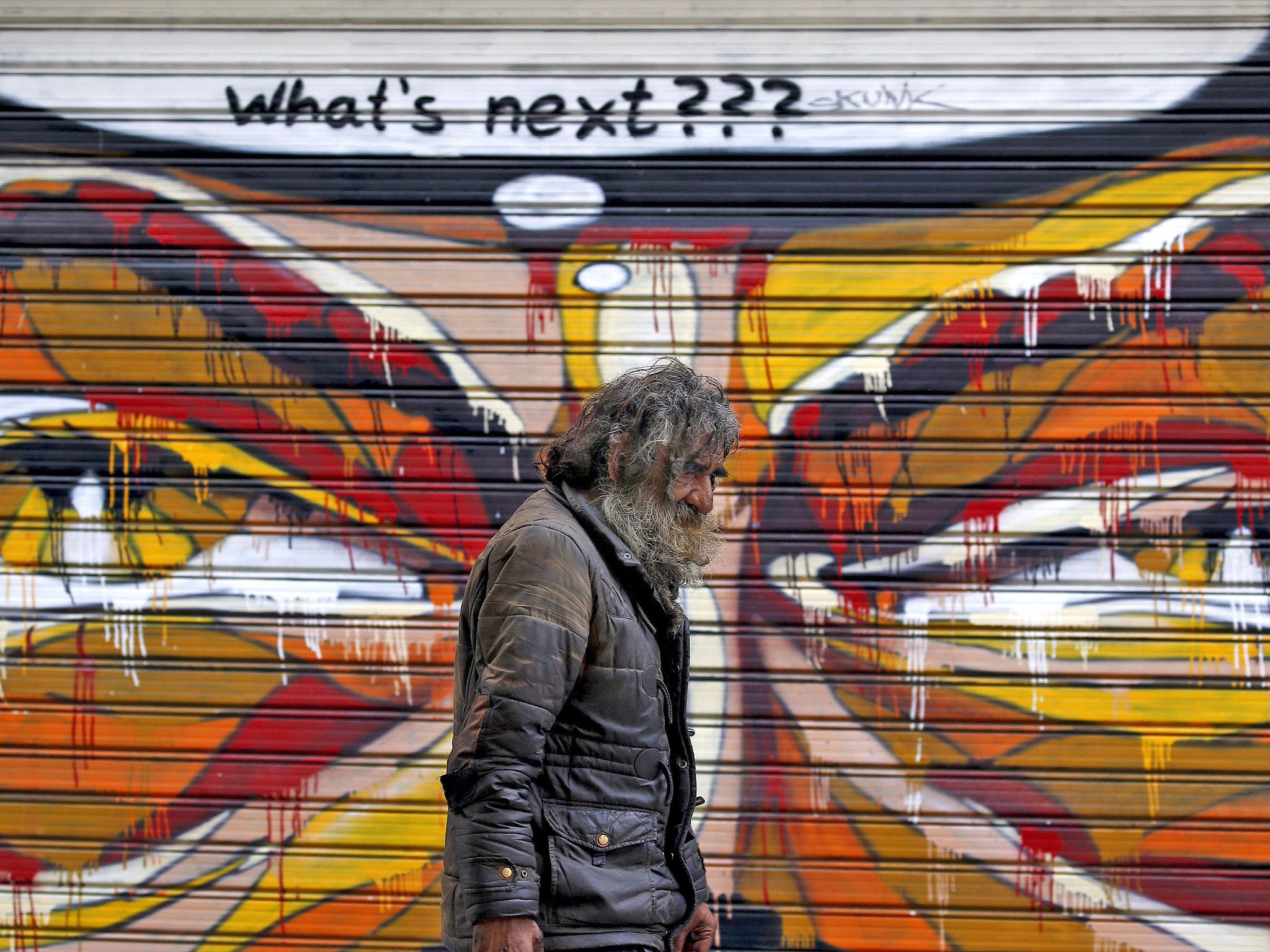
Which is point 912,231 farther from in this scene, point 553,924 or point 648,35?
point 553,924

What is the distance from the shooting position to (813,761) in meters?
3.72

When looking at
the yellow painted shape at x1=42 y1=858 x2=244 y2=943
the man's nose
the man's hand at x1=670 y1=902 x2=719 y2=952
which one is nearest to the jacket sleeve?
the man's nose

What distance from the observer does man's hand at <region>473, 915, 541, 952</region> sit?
1.88 m

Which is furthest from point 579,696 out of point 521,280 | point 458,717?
point 521,280

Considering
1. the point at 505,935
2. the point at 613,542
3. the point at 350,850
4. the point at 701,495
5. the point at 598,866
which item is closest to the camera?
the point at 505,935

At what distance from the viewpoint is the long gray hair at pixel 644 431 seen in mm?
2225

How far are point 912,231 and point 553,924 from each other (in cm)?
285

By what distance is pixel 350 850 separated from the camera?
12.3 ft

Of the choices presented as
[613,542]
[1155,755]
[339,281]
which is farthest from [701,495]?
[1155,755]

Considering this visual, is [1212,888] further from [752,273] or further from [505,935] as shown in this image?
[505,935]

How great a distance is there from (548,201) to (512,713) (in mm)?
2460

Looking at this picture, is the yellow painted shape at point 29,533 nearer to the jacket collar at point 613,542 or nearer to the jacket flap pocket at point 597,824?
the jacket collar at point 613,542

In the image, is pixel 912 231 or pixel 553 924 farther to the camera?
pixel 912 231

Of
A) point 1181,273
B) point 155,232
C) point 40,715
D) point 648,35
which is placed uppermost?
point 648,35
